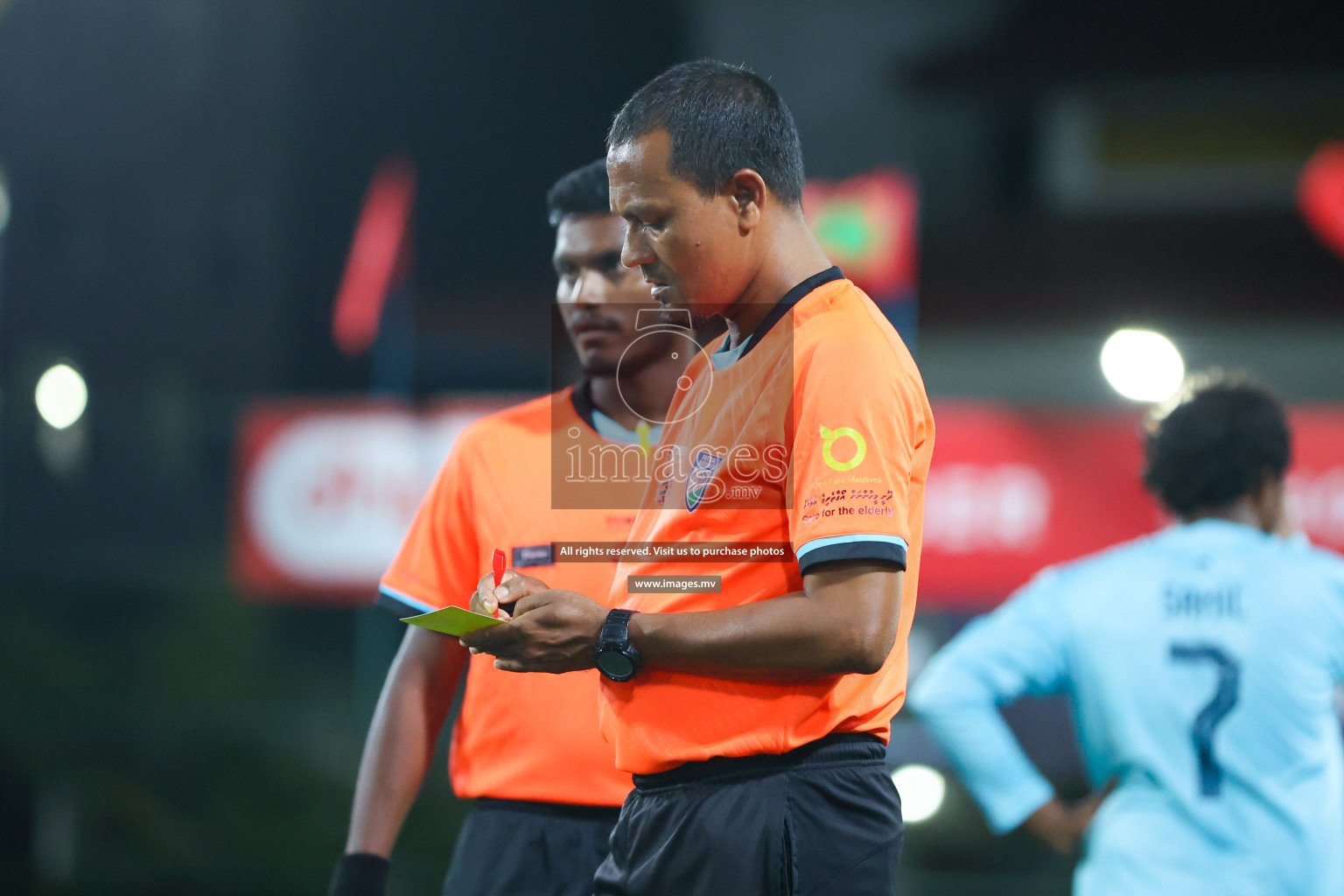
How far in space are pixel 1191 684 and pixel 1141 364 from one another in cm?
630

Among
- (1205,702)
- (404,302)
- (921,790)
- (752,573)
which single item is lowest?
(921,790)

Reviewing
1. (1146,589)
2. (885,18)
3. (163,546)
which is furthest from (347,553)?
(1146,589)

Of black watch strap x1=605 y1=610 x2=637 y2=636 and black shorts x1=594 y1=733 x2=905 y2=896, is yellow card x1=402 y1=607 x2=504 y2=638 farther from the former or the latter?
black shorts x1=594 y1=733 x2=905 y2=896

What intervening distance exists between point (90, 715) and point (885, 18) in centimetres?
836

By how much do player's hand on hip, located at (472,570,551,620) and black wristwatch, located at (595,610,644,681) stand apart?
10cm

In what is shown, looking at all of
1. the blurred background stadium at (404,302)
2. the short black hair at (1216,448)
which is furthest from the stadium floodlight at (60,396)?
the short black hair at (1216,448)

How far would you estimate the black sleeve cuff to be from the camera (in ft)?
4.04

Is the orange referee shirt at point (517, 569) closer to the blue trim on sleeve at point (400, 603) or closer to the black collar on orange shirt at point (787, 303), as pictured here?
the blue trim on sleeve at point (400, 603)

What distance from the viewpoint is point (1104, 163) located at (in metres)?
9.04

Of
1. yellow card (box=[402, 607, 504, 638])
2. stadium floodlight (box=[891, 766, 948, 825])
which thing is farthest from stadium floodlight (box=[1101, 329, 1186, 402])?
yellow card (box=[402, 607, 504, 638])

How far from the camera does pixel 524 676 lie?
1.99 meters

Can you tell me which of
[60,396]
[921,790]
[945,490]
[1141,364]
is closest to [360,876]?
[945,490]

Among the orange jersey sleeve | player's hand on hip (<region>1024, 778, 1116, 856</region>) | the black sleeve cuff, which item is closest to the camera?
the black sleeve cuff

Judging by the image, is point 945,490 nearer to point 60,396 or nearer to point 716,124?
point 716,124
